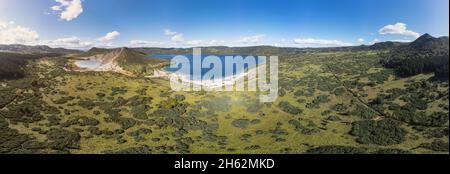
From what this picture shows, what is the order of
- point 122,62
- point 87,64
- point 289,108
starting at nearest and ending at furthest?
1. point 289,108
2. point 87,64
3. point 122,62

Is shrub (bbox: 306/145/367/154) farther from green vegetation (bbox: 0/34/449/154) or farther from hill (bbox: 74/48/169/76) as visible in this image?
hill (bbox: 74/48/169/76)

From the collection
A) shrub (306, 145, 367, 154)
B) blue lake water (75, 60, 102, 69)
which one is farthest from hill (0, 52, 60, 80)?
shrub (306, 145, 367, 154)

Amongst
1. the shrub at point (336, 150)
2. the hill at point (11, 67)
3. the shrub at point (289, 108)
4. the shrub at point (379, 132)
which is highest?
the hill at point (11, 67)

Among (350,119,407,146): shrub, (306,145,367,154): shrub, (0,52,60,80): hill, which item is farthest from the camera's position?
(0,52,60,80): hill

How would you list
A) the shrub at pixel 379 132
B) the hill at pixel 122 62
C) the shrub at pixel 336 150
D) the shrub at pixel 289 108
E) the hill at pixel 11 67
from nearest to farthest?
the shrub at pixel 336 150, the shrub at pixel 379 132, the shrub at pixel 289 108, the hill at pixel 11 67, the hill at pixel 122 62

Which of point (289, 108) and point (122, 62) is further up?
point (122, 62)

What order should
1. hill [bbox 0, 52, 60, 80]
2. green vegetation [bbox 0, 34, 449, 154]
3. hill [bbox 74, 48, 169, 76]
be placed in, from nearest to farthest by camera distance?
green vegetation [bbox 0, 34, 449, 154], hill [bbox 0, 52, 60, 80], hill [bbox 74, 48, 169, 76]

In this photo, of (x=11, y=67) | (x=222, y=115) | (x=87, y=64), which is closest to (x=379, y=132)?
(x=222, y=115)

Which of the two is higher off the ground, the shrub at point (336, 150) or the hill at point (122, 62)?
the hill at point (122, 62)

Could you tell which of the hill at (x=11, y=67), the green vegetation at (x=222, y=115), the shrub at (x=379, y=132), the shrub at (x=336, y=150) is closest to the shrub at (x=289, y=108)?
the green vegetation at (x=222, y=115)

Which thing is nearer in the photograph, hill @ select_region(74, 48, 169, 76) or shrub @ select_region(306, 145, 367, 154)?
shrub @ select_region(306, 145, 367, 154)

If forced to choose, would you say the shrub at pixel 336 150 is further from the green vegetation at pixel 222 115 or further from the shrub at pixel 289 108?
the shrub at pixel 289 108

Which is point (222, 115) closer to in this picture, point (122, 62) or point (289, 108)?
point (289, 108)
